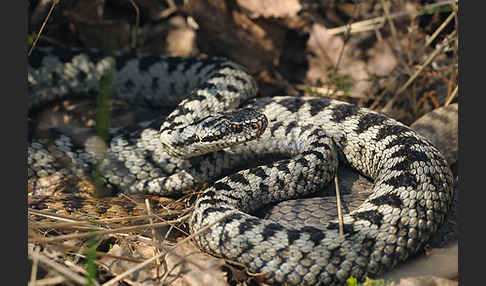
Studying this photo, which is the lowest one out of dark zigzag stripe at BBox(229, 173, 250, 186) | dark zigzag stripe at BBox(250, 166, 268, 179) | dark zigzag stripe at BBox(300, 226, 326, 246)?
dark zigzag stripe at BBox(300, 226, 326, 246)

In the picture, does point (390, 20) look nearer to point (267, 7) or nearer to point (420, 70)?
point (420, 70)

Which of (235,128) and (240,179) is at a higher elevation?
(235,128)

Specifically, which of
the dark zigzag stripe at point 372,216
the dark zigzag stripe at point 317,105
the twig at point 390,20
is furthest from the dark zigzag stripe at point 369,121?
the twig at point 390,20

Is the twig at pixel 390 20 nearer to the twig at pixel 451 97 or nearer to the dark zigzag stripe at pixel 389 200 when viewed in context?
the twig at pixel 451 97

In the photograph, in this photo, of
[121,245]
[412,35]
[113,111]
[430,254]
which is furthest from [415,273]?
[113,111]

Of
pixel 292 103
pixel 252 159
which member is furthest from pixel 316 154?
pixel 292 103

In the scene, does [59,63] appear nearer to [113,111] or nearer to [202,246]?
[113,111]

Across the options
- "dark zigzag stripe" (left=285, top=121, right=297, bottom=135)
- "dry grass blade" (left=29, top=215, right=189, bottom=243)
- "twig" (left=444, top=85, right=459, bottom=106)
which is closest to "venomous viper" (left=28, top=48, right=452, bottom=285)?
"dark zigzag stripe" (left=285, top=121, right=297, bottom=135)

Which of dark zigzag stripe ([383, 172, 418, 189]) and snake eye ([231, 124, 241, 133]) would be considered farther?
snake eye ([231, 124, 241, 133])

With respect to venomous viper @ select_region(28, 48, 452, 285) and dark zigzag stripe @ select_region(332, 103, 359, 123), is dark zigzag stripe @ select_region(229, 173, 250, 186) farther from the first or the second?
dark zigzag stripe @ select_region(332, 103, 359, 123)
